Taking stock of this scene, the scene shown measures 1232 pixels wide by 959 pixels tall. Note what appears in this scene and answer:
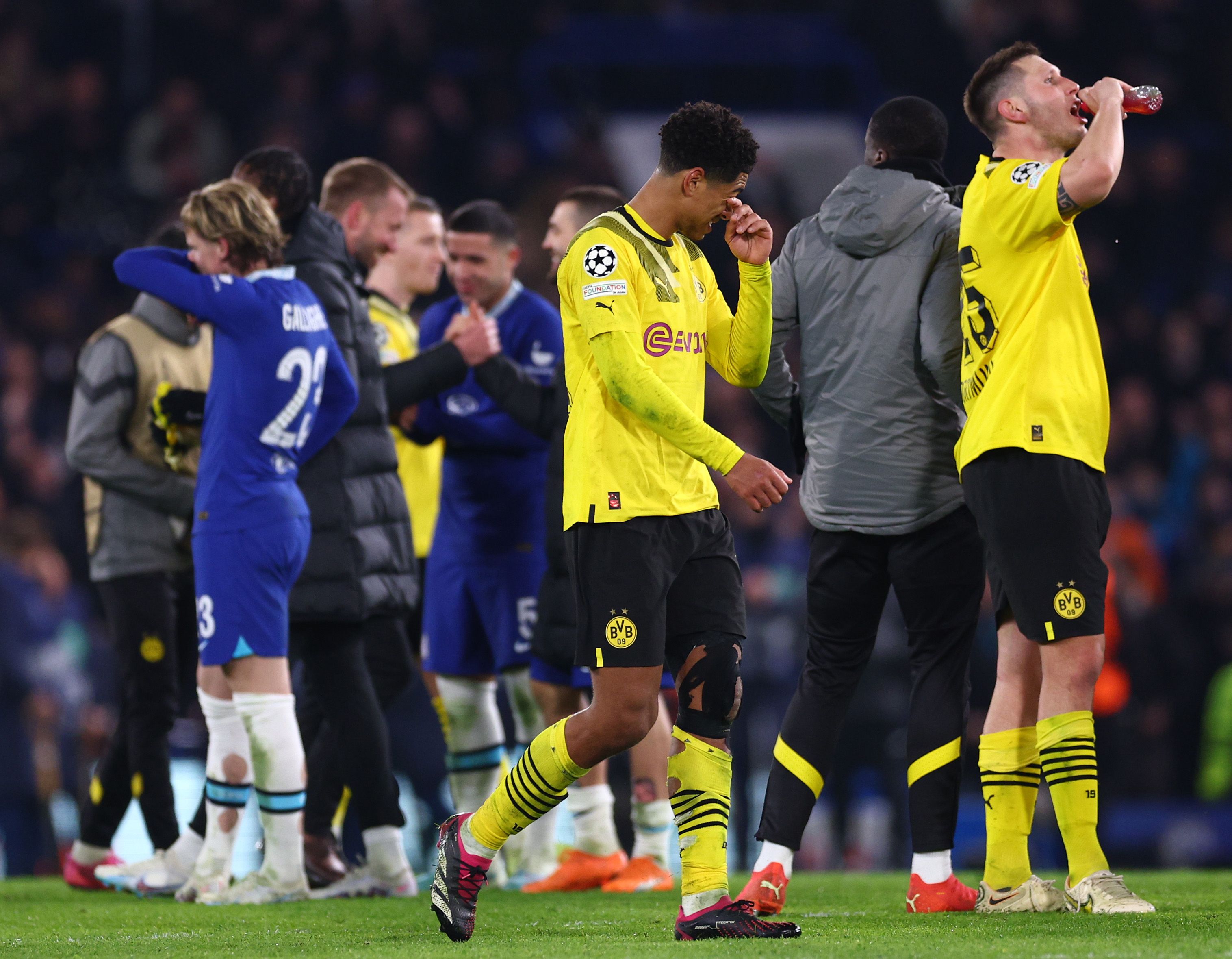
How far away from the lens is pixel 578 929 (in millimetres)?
4555

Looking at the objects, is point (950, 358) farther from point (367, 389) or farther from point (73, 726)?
point (73, 726)

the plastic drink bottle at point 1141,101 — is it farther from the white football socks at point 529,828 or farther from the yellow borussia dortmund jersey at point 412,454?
the yellow borussia dortmund jersey at point 412,454

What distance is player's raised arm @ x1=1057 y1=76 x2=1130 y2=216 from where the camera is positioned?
414 cm

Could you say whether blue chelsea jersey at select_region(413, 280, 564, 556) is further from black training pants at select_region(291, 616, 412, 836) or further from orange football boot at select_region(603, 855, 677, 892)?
orange football boot at select_region(603, 855, 677, 892)

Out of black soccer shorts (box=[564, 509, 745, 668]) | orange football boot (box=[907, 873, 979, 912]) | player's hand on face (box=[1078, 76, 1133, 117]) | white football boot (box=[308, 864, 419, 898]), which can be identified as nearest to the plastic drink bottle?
player's hand on face (box=[1078, 76, 1133, 117])

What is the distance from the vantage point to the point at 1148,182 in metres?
15.1

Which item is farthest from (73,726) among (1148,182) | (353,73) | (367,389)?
(1148,182)

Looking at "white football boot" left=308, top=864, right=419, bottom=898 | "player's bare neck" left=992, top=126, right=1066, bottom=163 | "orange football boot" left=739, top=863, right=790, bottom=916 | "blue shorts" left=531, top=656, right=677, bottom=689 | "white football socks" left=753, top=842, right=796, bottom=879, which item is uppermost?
"player's bare neck" left=992, top=126, right=1066, bottom=163

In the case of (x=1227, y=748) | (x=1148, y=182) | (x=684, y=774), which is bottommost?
(x=1227, y=748)

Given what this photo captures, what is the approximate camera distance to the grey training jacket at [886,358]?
15.5 ft

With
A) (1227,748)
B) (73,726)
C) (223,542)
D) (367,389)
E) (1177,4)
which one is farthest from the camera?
(1177,4)

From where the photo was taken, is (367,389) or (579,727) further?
(367,389)

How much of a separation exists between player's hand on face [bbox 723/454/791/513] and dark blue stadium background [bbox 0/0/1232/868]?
17.3 ft

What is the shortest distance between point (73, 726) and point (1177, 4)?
12293 millimetres
